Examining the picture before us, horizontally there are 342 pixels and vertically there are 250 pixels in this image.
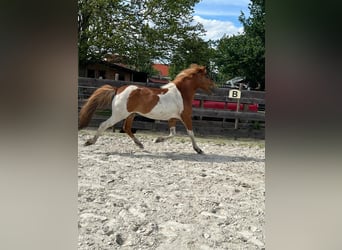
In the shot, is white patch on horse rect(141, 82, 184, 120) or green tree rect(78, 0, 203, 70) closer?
green tree rect(78, 0, 203, 70)

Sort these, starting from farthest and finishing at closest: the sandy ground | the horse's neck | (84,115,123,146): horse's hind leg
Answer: the horse's neck < (84,115,123,146): horse's hind leg < the sandy ground

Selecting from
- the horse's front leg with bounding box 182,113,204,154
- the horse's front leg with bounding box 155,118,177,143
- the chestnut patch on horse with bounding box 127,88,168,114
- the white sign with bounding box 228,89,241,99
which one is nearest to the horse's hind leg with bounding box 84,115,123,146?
the chestnut patch on horse with bounding box 127,88,168,114

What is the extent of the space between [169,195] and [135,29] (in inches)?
38.1

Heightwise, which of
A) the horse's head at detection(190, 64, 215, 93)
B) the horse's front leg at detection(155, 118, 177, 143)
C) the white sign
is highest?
the horse's head at detection(190, 64, 215, 93)

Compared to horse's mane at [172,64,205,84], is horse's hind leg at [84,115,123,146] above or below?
below

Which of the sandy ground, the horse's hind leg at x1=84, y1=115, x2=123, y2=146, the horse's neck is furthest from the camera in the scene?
the horse's neck

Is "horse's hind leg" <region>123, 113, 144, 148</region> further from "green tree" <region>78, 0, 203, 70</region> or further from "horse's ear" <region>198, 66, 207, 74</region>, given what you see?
"horse's ear" <region>198, 66, 207, 74</region>

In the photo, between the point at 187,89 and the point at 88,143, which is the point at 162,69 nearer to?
the point at 187,89

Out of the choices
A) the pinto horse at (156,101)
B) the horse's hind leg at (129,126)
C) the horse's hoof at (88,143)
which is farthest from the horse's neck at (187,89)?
the horse's hoof at (88,143)

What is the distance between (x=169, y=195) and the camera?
2133 mm

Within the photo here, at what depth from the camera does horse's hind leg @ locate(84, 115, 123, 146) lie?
2.15 m

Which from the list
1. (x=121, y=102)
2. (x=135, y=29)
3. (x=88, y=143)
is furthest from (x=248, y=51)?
(x=88, y=143)
